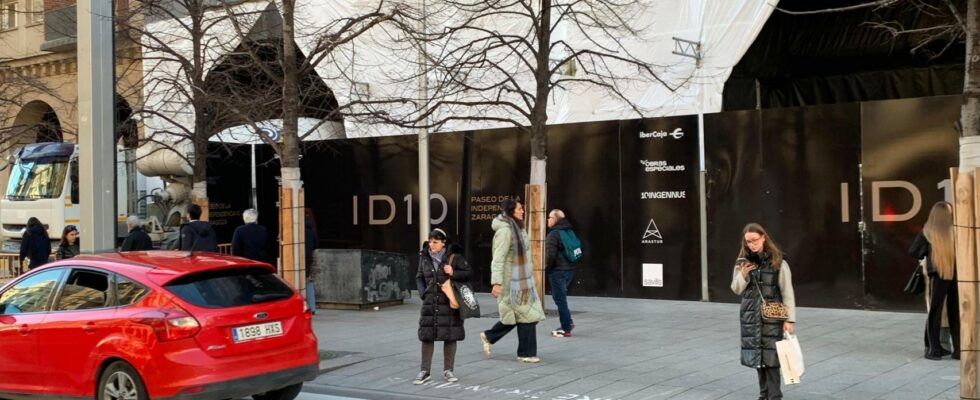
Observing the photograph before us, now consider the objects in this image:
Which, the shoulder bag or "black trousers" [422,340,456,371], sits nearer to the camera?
the shoulder bag

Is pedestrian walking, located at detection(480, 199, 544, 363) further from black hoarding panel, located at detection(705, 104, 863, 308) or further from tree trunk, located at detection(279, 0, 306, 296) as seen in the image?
black hoarding panel, located at detection(705, 104, 863, 308)

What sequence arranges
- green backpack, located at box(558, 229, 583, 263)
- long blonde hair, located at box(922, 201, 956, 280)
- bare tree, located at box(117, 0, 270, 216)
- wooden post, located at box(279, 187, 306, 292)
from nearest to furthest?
long blonde hair, located at box(922, 201, 956, 280) < wooden post, located at box(279, 187, 306, 292) < green backpack, located at box(558, 229, 583, 263) < bare tree, located at box(117, 0, 270, 216)

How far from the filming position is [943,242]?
994 cm

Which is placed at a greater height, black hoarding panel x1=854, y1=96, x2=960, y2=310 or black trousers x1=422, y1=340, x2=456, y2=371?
black hoarding panel x1=854, y1=96, x2=960, y2=310

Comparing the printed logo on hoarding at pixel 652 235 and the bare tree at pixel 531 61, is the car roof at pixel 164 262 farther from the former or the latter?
the printed logo on hoarding at pixel 652 235

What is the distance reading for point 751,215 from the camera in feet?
50.6

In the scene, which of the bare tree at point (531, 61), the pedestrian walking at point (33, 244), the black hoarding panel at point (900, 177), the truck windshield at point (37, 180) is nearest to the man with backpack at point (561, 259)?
the bare tree at point (531, 61)

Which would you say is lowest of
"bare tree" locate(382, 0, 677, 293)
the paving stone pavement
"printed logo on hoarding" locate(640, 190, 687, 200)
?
the paving stone pavement

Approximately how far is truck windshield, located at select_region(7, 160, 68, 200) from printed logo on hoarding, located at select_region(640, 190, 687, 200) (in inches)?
612

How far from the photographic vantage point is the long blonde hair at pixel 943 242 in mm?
9891

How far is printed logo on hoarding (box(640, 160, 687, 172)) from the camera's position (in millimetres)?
16156

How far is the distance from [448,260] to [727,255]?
7941 mm

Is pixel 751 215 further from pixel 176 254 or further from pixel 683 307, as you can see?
pixel 176 254

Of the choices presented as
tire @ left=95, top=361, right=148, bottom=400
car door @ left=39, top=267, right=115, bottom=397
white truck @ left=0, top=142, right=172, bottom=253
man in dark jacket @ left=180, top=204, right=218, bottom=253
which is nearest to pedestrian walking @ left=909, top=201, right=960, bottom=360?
tire @ left=95, top=361, right=148, bottom=400
